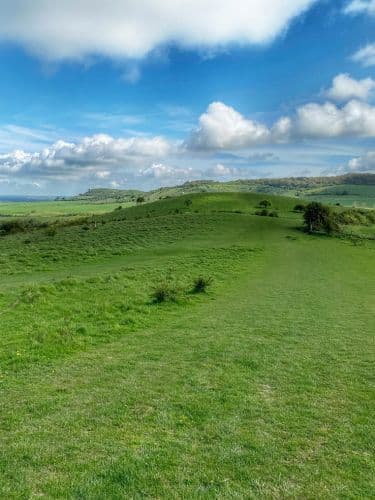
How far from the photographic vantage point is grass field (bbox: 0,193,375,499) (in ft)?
24.8

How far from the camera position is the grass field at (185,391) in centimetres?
756

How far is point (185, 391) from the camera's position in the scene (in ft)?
37.4

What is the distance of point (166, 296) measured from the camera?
24000mm

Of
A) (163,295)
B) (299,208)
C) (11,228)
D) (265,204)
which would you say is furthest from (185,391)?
(265,204)

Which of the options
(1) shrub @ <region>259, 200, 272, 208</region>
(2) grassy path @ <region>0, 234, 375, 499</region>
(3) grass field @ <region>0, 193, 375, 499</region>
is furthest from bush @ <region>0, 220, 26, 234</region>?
(2) grassy path @ <region>0, 234, 375, 499</region>

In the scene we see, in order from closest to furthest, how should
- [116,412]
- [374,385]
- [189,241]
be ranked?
1. [116,412]
2. [374,385]
3. [189,241]

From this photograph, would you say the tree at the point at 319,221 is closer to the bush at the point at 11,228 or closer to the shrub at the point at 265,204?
the shrub at the point at 265,204

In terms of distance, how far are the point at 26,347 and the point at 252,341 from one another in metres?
9.20

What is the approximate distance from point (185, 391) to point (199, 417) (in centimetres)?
160

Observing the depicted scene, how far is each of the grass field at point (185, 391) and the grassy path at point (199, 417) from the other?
4 cm

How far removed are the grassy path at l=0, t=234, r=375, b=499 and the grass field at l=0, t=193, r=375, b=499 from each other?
0.04m

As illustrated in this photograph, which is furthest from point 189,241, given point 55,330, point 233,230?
point 55,330

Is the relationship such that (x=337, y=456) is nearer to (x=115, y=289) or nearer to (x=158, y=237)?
(x=115, y=289)

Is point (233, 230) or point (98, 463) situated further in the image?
point (233, 230)
